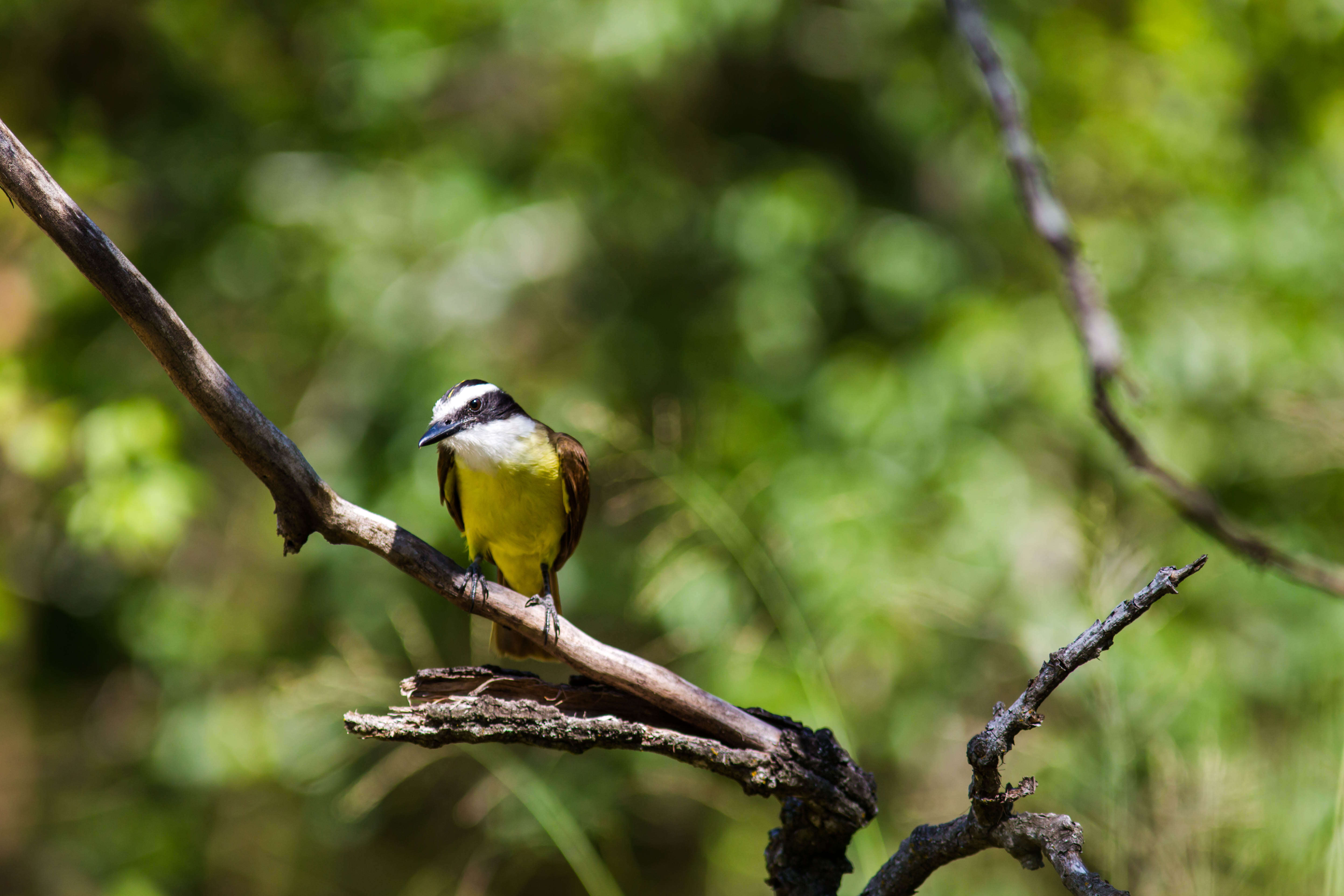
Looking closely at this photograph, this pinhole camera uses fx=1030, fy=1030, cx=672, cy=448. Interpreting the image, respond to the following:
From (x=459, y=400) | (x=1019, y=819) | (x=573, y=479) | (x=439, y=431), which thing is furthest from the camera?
(x=573, y=479)

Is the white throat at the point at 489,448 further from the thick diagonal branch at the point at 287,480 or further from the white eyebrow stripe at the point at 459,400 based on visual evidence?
the thick diagonal branch at the point at 287,480

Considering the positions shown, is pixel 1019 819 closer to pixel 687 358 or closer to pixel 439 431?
pixel 439 431

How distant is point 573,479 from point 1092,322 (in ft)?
5.00

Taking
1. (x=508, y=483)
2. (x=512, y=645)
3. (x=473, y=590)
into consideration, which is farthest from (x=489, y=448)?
(x=473, y=590)

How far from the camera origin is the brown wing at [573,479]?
267 cm

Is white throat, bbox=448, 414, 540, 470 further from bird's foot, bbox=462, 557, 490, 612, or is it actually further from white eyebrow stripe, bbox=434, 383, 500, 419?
bird's foot, bbox=462, 557, 490, 612

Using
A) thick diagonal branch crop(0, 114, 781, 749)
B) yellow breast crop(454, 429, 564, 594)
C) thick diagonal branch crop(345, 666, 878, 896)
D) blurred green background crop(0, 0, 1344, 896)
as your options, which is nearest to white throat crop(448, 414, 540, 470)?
yellow breast crop(454, 429, 564, 594)

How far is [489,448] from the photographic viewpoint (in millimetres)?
2582

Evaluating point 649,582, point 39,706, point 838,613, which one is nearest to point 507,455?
point 649,582

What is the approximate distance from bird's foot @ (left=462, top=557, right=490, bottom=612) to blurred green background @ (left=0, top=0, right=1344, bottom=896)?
1.12 metres

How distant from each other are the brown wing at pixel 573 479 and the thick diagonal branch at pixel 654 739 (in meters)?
0.95

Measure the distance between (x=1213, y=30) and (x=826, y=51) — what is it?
1.55 metres

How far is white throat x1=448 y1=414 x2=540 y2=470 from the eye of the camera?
2576 mm

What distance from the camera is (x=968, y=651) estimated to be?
381cm
